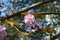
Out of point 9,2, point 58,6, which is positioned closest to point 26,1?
point 9,2

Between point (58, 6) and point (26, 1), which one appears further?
point (26, 1)

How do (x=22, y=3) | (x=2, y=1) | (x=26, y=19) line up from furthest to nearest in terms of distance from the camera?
(x=22, y=3) → (x=2, y=1) → (x=26, y=19)

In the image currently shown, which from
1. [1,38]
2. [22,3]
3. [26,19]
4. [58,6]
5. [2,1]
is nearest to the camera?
[1,38]

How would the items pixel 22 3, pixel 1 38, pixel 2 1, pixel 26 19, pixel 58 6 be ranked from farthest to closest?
1. pixel 22 3
2. pixel 58 6
3. pixel 2 1
4. pixel 26 19
5. pixel 1 38

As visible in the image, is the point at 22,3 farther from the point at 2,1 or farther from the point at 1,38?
the point at 1,38

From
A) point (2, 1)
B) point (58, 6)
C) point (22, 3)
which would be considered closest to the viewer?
point (2, 1)

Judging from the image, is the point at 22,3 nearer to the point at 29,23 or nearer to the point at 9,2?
the point at 9,2

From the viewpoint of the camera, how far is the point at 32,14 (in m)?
0.57

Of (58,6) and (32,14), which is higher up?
(32,14)

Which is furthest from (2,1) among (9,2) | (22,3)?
(22,3)

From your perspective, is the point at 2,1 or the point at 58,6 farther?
the point at 58,6

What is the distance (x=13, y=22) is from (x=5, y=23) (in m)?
0.02

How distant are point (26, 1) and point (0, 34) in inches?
121

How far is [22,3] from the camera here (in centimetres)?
332
